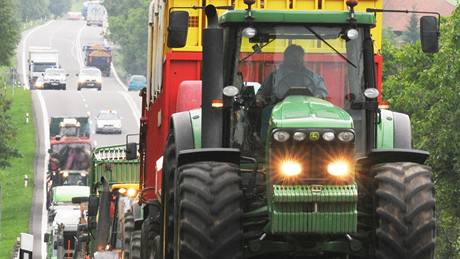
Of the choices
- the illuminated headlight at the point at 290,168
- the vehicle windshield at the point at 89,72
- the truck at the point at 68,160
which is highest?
the illuminated headlight at the point at 290,168

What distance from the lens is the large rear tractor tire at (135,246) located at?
21.8m

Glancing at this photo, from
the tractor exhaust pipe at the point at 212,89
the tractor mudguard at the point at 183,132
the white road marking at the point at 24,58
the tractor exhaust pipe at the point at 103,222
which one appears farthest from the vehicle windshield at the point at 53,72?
the tractor exhaust pipe at the point at 212,89

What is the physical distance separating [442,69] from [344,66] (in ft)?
126

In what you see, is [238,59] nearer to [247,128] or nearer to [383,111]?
[247,128]

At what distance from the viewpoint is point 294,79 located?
16359 millimetres

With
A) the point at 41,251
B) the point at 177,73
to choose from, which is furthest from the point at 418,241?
the point at 41,251

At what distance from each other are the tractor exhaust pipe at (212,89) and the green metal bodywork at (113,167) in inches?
636

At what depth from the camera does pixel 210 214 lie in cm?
1535

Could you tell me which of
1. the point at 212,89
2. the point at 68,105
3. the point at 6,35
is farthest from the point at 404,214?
the point at 68,105

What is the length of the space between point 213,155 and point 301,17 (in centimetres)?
161

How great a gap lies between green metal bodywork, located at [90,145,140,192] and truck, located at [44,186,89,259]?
347cm

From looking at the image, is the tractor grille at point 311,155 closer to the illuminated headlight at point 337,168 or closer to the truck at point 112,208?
the illuminated headlight at point 337,168

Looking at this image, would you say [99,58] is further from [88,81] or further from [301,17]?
[301,17]

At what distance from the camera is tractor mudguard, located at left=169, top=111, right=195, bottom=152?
56.0 ft
